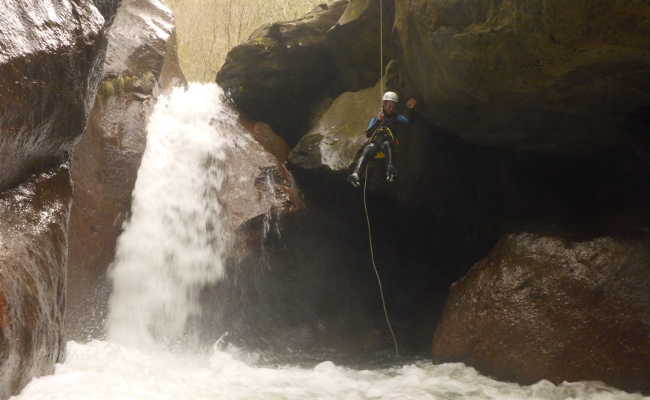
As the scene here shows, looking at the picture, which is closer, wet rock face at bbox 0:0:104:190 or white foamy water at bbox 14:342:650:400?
wet rock face at bbox 0:0:104:190

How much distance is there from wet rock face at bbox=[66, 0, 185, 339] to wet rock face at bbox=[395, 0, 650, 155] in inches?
143

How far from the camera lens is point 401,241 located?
7.43 metres

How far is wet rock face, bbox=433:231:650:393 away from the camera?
455 centimetres

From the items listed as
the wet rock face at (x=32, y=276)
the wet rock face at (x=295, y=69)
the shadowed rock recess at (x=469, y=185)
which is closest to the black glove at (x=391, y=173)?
the shadowed rock recess at (x=469, y=185)

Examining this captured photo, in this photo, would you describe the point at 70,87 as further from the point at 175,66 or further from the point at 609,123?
the point at 175,66

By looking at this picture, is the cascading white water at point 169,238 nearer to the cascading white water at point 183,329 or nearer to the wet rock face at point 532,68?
the cascading white water at point 183,329

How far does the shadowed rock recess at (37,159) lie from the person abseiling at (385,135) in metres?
3.33

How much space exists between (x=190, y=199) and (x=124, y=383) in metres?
3.38

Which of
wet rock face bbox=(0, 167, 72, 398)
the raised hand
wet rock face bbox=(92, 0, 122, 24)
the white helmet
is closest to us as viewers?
wet rock face bbox=(0, 167, 72, 398)

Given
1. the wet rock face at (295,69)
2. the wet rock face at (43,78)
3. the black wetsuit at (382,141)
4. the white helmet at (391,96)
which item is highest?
the wet rock face at (295,69)

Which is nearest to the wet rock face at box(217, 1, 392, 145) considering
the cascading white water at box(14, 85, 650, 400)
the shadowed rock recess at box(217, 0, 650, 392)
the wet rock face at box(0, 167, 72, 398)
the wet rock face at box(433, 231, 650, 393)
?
the shadowed rock recess at box(217, 0, 650, 392)

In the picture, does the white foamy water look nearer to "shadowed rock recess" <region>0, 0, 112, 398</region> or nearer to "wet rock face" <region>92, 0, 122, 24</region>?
"shadowed rock recess" <region>0, 0, 112, 398</region>

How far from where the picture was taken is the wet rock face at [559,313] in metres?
4.55

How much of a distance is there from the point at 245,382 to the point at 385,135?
11.1ft
